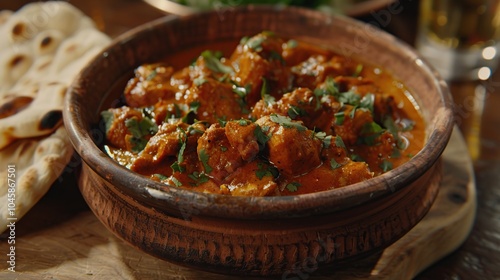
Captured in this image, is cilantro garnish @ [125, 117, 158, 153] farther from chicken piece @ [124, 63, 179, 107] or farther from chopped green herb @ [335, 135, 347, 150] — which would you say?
chopped green herb @ [335, 135, 347, 150]

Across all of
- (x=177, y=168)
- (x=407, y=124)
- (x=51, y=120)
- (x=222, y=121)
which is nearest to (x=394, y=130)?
(x=407, y=124)

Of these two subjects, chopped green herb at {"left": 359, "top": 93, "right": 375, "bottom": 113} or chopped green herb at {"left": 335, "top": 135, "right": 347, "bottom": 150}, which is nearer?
chopped green herb at {"left": 335, "top": 135, "right": 347, "bottom": 150}

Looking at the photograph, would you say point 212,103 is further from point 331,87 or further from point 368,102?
point 368,102

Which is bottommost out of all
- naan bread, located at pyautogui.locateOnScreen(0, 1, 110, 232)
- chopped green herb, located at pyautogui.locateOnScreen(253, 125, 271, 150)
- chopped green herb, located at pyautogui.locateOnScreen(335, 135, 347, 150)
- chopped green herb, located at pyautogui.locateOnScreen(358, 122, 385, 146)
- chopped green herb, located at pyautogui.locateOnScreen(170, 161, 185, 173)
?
naan bread, located at pyautogui.locateOnScreen(0, 1, 110, 232)

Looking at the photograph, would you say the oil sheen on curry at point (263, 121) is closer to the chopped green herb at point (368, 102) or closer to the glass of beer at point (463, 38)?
the chopped green herb at point (368, 102)

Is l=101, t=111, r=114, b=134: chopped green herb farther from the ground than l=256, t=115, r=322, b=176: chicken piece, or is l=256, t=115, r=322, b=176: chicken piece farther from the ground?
l=256, t=115, r=322, b=176: chicken piece

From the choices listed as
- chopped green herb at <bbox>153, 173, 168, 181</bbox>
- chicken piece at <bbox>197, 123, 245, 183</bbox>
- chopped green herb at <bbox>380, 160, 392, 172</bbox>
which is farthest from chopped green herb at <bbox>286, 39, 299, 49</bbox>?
chopped green herb at <bbox>153, 173, 168, 181</bbox>

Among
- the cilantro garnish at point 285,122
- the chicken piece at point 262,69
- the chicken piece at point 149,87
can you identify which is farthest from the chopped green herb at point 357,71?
the chicken piece at point 149,87

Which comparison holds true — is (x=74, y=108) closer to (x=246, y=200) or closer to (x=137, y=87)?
(x=137, y=87)
